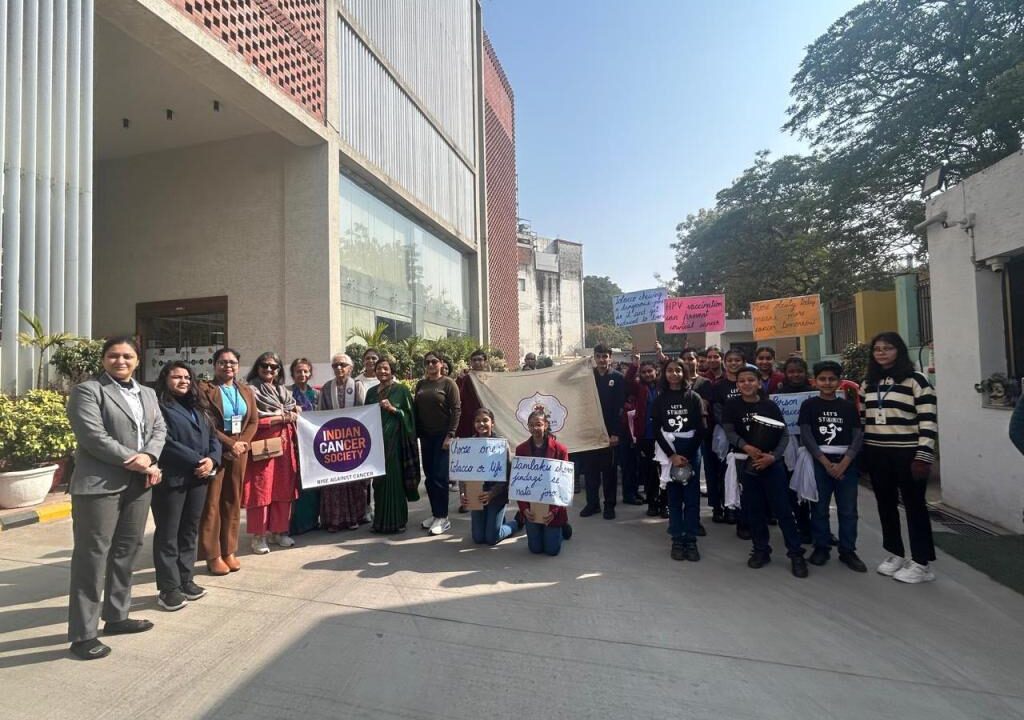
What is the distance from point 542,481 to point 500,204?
2404cm

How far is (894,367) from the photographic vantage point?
14.1 feet

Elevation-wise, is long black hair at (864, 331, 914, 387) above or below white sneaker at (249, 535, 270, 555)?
above

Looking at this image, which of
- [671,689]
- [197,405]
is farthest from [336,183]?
[671,689]

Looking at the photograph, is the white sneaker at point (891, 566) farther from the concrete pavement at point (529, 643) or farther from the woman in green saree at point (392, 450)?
the woman in green saree at point (392, 450)

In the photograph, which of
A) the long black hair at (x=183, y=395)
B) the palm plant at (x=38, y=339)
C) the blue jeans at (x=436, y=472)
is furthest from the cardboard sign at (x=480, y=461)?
the palm plant at (x=38, y=339)

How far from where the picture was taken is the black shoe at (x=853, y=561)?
14.3 feet

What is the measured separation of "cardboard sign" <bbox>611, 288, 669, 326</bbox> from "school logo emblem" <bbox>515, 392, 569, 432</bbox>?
4.84 meters

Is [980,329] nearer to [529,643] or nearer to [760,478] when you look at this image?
[760,478]

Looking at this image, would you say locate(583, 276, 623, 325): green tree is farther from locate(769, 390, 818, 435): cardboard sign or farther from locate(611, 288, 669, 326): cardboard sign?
locate(769, 390, 818, 435): cardboard sign

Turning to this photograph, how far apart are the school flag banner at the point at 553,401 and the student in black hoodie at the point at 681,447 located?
3.77ft

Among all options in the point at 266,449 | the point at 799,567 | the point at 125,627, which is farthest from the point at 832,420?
the point at 125,627

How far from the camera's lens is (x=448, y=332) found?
20.9 metres

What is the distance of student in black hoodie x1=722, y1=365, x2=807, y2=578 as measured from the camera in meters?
4.33

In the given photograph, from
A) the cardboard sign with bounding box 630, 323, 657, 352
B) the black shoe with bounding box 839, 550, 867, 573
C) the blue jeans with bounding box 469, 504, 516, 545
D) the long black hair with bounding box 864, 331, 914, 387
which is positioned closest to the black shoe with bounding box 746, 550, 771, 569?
the black shoe with bounding box 839, 550, 867, 573
